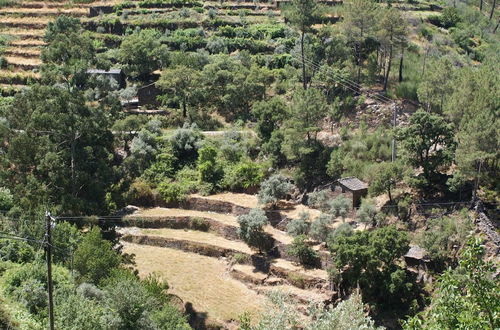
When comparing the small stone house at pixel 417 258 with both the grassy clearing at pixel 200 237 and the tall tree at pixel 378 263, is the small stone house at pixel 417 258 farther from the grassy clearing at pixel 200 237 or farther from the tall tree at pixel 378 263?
the grassy clearing at pixel 200 237

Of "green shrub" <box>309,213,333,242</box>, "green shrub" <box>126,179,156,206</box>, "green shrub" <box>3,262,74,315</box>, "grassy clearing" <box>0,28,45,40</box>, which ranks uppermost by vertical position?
"grassy clearing" <box>0,28,45,40</box>

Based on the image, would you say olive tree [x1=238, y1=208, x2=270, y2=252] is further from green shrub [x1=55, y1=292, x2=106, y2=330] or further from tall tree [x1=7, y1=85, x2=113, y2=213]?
green shrub [x1=55, y1=292, x2=106, y2=330]

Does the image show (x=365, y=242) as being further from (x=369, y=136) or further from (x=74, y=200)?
(x=74, y=200)

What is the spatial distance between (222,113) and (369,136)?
44.9ft

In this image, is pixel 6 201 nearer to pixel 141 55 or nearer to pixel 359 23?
pixel 141 55

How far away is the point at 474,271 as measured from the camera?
41.5ft

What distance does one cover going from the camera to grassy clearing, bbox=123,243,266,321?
32969 millimetres

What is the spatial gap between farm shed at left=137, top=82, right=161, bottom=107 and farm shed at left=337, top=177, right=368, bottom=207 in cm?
2047

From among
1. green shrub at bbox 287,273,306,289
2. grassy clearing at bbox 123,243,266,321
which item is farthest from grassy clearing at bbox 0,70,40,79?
green shrub at bbox 287,273,306,289

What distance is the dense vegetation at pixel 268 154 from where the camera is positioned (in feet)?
96.7

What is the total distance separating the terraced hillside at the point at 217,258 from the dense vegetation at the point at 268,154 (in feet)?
2.74

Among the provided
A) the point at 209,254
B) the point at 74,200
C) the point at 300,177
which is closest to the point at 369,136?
the point at 300,177

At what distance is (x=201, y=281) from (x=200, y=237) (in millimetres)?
4302

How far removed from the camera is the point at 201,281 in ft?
116
